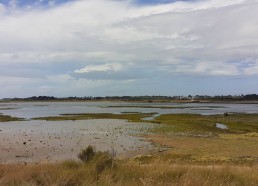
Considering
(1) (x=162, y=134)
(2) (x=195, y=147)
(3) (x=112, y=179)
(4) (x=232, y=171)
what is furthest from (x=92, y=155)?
(1) (x=162, y=134)

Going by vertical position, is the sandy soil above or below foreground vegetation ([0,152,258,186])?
below

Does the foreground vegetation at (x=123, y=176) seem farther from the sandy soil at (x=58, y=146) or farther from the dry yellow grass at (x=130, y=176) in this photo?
the sandy soil at (x=58, y=146)

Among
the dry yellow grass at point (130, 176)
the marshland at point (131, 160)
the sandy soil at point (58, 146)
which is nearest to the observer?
the dry yellow grass at point (130, 176)

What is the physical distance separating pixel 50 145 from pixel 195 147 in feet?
33.1

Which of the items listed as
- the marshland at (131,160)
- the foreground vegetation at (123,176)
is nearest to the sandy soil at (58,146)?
the marshland at (131,160)

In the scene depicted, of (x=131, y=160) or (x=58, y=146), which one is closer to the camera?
(x=131, y=160)

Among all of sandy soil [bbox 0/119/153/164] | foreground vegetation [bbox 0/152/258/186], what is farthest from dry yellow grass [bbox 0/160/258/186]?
sandy soil [bbox 0/119/153/164]

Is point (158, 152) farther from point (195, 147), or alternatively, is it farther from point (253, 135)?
point (253, 135)

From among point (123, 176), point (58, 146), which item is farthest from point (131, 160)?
point (58, 146)

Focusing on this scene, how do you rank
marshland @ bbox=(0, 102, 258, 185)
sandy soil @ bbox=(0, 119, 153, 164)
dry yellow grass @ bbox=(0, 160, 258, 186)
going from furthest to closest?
1. sandy soil @ bbox=(0, 119, 153, 164)
2. marshland @ bbox=(0, 102, 258, 185)
3. dry yellow grass @ bbox=(0, 160, 258, 186)

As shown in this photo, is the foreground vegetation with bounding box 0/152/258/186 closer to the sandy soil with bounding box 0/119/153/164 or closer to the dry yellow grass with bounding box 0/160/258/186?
the dry yellow grass with bounding box 0/160/258/186

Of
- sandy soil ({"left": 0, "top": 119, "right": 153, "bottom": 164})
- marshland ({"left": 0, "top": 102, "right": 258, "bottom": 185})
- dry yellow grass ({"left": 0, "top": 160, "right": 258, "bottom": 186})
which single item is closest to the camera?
dry yellow grass ({"left": 0, "top": 160, "right": 258, "bottom": 186})

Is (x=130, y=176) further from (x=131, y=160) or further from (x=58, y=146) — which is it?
(x=58, y=146)

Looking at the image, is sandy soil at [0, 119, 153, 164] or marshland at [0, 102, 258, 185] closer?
marshland at [0, 102, 258, 185]
